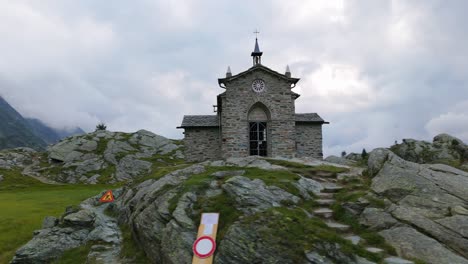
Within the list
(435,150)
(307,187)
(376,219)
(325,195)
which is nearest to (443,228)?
(376,219)

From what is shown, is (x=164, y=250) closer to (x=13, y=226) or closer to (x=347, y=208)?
(x=347, y=208)

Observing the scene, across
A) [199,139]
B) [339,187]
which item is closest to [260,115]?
[199,139]

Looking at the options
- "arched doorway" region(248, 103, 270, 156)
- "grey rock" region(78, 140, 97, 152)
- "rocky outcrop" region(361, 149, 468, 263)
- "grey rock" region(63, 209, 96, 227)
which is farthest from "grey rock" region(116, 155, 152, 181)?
"rocky outcrop" region(361, 149, 468, 263)

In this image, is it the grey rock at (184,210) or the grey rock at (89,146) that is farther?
the grey rock at (89,146)

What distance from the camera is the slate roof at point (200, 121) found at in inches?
1355

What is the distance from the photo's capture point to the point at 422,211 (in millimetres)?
13445

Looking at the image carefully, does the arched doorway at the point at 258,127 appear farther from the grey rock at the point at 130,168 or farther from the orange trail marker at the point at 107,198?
the grey rock at the point at 130,168

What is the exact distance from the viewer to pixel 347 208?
14414 millimetres

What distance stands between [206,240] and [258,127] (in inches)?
853

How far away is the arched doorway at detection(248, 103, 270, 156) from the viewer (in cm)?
3312

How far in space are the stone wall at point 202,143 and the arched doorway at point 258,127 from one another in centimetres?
393

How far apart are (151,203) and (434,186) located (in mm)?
14370

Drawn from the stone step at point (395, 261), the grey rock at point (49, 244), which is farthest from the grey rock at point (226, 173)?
the stone step at point (395, 261)

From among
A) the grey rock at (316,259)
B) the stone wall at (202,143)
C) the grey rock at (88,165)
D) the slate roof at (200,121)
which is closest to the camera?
the grey rock at (316,259)
